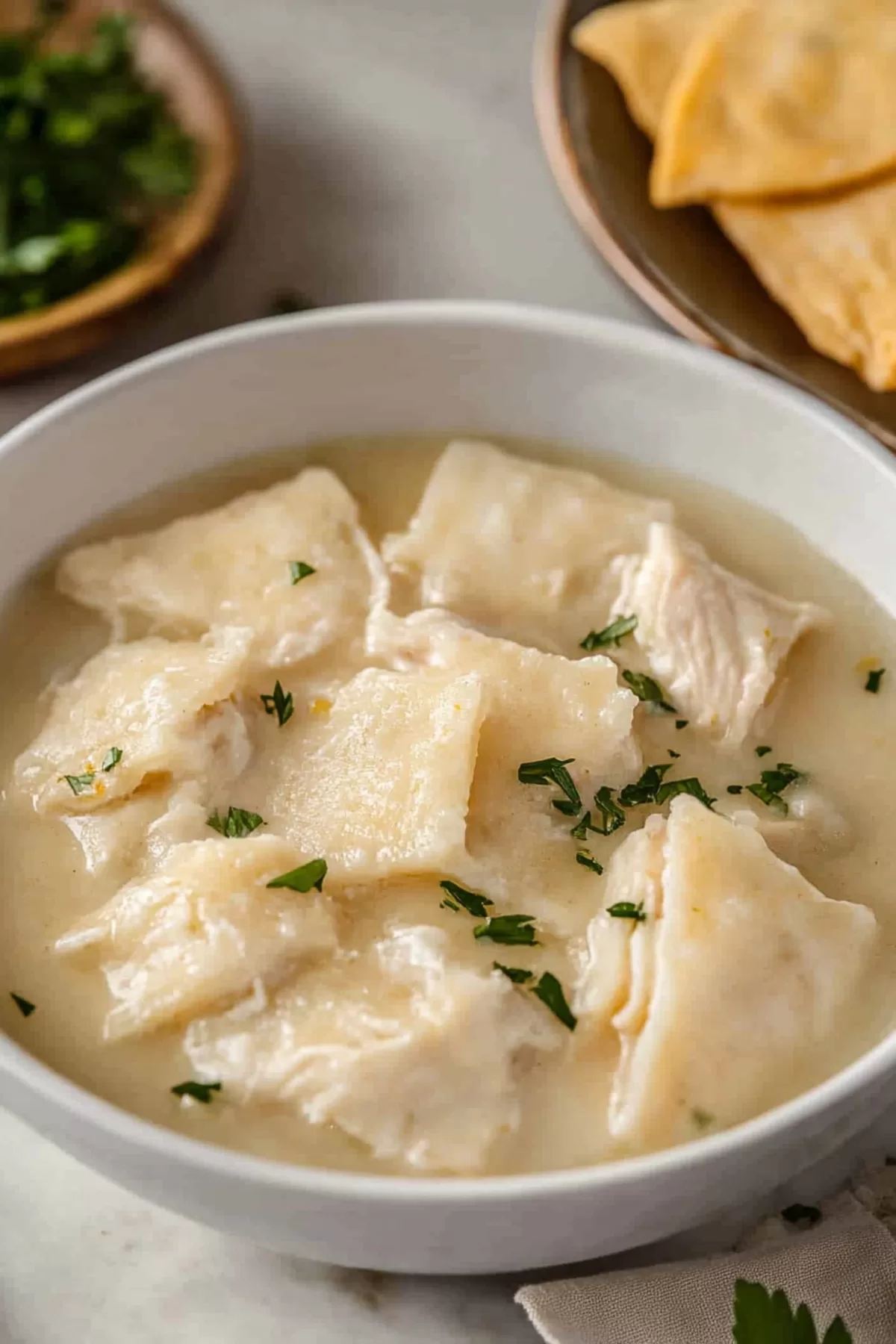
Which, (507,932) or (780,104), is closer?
(507,932)

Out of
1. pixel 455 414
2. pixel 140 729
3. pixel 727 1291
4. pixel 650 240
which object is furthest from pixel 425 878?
pixel 650 240

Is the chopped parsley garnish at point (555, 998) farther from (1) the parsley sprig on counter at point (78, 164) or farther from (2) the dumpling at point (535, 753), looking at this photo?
(1) the parsley sprig on counter at point (78, 164)

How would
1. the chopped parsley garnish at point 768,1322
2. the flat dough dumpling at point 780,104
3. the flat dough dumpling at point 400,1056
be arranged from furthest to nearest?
the flat dough dumpling at point 780,104 → the flat dough dumpling at point 400,1056 → the chopped parsley garnish at point 768,1322

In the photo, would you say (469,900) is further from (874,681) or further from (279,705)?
(874,681)

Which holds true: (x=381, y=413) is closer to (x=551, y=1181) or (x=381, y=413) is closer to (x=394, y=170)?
(x=394, y=170)

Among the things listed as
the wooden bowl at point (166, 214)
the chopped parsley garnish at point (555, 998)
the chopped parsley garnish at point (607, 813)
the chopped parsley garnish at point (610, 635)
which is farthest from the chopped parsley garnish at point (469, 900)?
the wooden bowl at point (166, 214)

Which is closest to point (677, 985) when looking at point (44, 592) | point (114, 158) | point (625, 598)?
point (625, 598)
